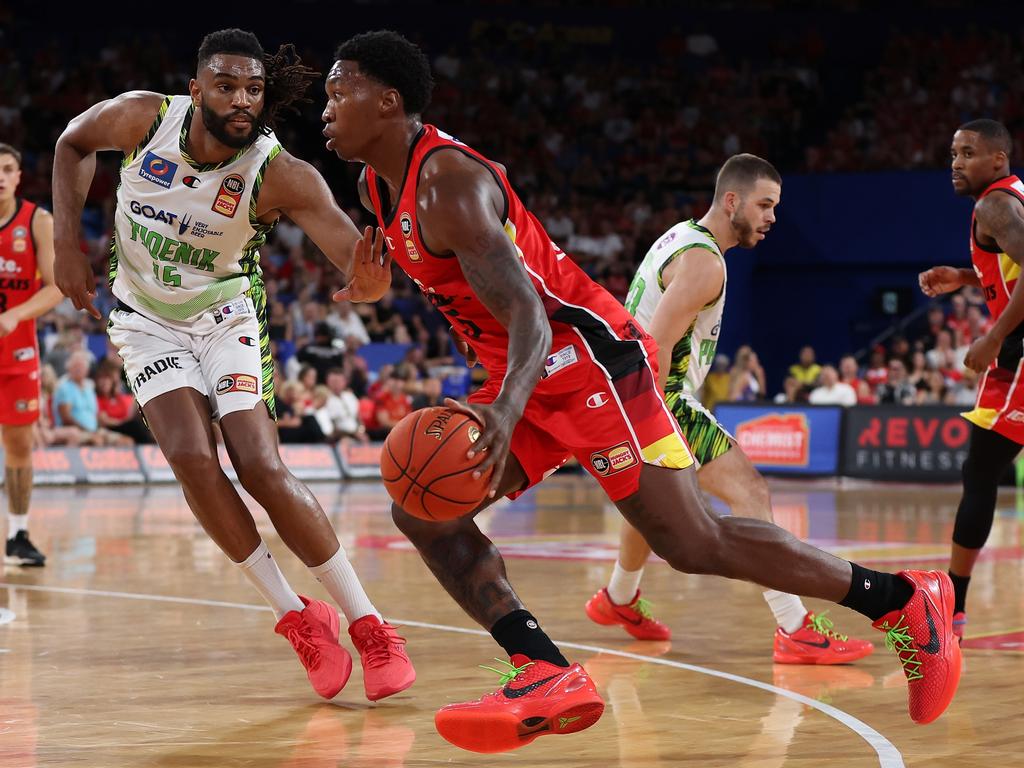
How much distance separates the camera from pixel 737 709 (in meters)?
5.01

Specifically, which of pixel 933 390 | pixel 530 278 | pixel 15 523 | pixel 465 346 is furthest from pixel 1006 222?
pixel 933 390

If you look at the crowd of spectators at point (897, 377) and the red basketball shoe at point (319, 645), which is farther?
the crowd of spectators at point (897, 377)

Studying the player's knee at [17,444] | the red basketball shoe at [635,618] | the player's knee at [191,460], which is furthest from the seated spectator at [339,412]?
the player's knee at [191,460]

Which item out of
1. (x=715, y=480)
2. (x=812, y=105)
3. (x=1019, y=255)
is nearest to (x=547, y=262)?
(x=715, y=480)

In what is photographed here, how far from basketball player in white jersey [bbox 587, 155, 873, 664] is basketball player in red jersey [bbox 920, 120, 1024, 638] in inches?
33.4

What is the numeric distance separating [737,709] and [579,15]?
2489 centimetres

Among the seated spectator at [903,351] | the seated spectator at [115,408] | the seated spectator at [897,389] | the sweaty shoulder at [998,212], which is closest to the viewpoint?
the sweaty shoulder at [998,212]

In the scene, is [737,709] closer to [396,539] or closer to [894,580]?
[894,580]

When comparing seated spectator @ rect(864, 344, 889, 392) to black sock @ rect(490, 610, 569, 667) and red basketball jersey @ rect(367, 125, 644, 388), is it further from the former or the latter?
black sock @ rect(490, 610, 569, 667)

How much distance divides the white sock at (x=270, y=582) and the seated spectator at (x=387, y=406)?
1364 cm

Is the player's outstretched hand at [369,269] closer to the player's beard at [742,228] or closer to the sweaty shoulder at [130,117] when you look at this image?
the sweaty shoulder at [130,117]

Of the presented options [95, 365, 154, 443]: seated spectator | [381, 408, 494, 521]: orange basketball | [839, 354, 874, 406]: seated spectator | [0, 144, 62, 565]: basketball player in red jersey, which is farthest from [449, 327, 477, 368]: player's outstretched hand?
[839, 354, 874, 406]: seated spectator

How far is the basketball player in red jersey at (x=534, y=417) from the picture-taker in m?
3.99

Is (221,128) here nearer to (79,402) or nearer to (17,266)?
(17,266)
